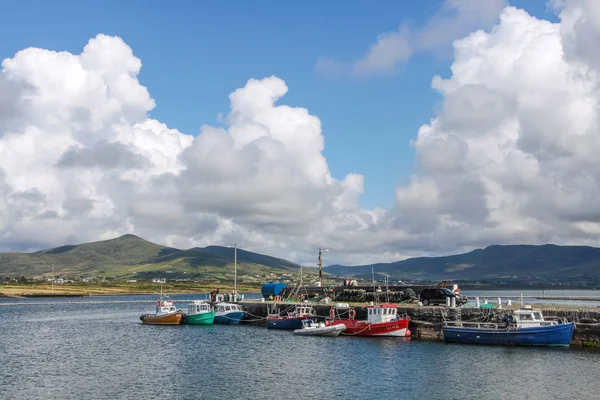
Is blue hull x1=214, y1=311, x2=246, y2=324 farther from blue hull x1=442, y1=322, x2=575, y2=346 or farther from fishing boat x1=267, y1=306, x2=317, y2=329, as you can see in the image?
blue hull x1=442, y1=322, x2=575, y2=346

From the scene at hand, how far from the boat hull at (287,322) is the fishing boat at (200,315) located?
13944 mm

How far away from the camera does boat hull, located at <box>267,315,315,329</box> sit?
286ft

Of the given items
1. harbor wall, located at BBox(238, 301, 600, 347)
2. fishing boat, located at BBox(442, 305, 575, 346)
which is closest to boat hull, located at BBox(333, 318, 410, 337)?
harbor wall, located at BBox(238, 301, 600, 347)

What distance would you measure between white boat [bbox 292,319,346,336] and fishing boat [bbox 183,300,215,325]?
2432 cm

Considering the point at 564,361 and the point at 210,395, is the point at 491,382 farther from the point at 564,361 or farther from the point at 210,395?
the point at 210,395

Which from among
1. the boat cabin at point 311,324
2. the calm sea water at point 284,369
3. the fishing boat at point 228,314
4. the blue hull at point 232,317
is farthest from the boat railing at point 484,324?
the fishing boat at point 228,314

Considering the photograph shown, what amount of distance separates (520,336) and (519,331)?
0.57 meters

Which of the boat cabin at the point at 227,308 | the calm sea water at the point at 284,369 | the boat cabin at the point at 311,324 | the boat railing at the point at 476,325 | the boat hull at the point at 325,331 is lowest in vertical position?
the calm sea water at the point at 284,369

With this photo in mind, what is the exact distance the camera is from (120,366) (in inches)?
2250

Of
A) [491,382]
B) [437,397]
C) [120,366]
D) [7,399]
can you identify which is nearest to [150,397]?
[7,399]

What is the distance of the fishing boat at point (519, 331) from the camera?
62.0 m

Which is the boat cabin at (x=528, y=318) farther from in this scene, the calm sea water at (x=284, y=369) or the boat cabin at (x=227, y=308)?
the boat cabin at (x=227, y=308)

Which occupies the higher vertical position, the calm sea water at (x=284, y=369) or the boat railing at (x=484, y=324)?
the boat railing at (x=484, y=324)

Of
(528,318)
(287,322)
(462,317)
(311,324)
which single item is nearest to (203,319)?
(287,322)
